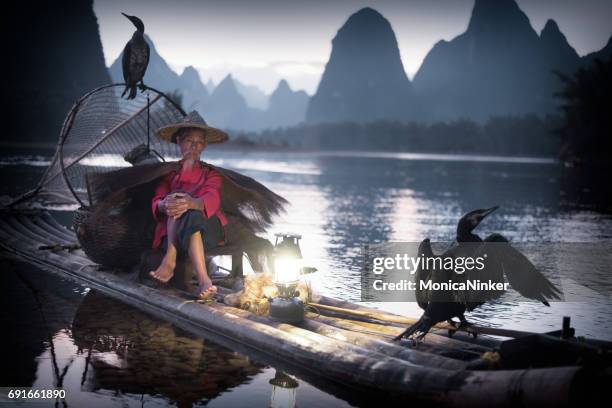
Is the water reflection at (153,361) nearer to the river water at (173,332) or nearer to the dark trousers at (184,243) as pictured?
the river water at (173,332)

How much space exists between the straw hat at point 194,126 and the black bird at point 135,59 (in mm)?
1609

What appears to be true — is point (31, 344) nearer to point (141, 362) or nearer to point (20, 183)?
point (141, 362)

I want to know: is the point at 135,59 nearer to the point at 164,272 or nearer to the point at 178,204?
the point at 178,204

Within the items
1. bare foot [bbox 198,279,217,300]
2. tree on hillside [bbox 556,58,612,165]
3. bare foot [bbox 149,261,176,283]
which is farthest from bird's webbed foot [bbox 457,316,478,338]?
tree on hillside [bbox 556,58,612,165]

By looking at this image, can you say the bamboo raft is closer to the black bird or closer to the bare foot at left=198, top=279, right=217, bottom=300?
the bare foot at left=198, top=279, right=217, bottom=300

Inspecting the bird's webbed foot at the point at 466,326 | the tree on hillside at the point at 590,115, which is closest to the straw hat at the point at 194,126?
the bird's webbed foot at the point at 466,326

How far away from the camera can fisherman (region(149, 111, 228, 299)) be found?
263 inches

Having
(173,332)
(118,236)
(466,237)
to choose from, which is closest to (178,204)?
(173,332)

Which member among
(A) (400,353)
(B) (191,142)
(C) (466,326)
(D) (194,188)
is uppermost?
(B) (191,142)

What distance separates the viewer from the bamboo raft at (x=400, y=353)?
3928 mm

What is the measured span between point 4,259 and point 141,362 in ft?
19.0

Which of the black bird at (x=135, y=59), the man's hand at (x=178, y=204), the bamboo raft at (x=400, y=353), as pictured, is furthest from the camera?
the black bird at (x=135, y=59)

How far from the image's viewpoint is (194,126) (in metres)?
6.96

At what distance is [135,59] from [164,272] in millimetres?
3015
